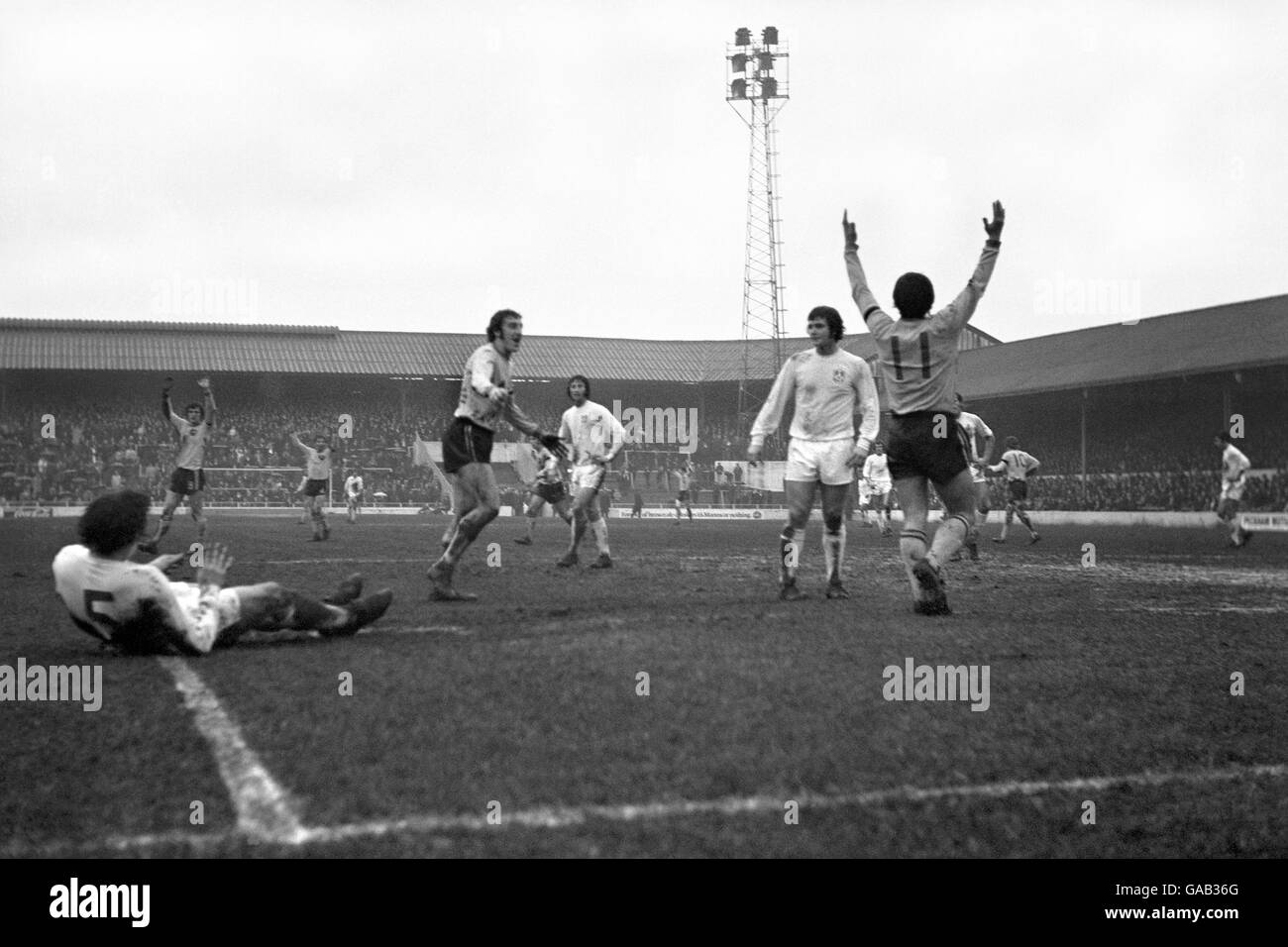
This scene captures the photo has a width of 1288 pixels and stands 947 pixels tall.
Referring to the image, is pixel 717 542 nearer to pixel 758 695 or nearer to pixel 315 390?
pixel 758 695

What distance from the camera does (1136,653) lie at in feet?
19.7

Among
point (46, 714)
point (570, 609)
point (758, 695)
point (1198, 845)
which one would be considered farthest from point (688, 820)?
point (570, 609)

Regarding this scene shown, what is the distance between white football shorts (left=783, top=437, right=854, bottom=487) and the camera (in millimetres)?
9141

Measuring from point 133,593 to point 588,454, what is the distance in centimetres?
805

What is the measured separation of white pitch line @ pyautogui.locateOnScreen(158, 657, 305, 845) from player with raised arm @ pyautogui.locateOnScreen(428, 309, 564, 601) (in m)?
3.81

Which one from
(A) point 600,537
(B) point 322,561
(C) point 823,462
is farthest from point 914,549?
(B) point 322,561

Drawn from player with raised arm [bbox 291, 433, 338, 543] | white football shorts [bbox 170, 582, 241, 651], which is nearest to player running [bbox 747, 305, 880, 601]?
white football shorts [bbox 170, 582, 241, 651]

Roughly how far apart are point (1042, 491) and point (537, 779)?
3469 cm

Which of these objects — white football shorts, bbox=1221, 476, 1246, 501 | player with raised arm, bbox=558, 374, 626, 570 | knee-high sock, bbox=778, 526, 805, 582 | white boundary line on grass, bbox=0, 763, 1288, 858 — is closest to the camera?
white boundary line on grass, bbox=0, 763, 1288, 858

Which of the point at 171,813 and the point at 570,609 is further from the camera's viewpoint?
the point at 570,609

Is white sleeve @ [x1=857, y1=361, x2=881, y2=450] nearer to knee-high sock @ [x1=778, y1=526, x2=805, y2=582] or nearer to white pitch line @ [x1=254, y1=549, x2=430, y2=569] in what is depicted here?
knee-high sock @ [x1=778, y1=526, x2=805, y2=582]

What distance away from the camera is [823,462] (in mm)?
9164

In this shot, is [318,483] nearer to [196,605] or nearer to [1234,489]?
[1234,489]
